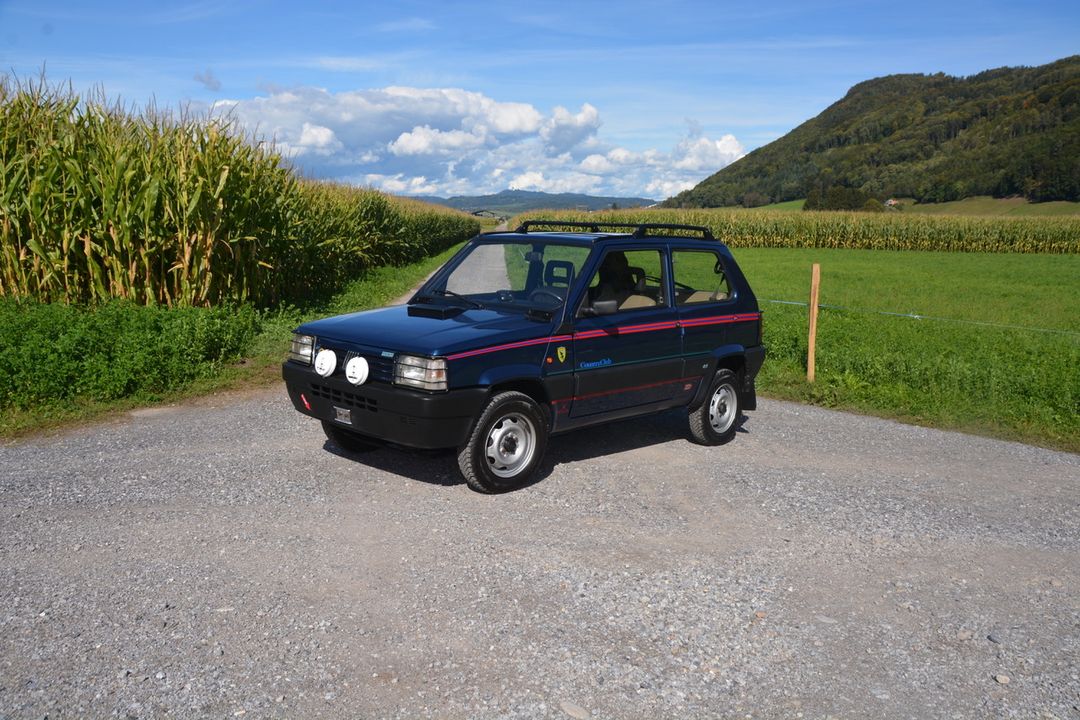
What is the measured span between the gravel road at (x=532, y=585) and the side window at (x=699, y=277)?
142 centimetres

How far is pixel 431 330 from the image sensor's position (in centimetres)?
612

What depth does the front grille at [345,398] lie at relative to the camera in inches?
235

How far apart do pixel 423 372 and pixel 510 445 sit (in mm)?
956

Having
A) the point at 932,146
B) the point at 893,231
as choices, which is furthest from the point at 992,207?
the point at 893,231

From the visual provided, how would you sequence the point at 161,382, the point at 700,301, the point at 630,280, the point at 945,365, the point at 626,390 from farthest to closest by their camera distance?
the point at 945,365 → the point at 161,382 → the point at 700,301 → the point at 630,280 → the point at 626,390

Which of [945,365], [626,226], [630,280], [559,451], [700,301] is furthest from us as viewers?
[945,365]

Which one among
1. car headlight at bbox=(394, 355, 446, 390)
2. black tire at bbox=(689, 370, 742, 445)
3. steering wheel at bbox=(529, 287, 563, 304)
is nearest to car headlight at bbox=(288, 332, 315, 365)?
car headlight at bbox=(394, 355, 446, 390)

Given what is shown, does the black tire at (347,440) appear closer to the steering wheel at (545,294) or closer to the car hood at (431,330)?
the car hood at (431,330)

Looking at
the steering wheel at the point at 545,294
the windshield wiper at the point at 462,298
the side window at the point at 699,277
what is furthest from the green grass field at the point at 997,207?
the steering wheel at the point at 545,294

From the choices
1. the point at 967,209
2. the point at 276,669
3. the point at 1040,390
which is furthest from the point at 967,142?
the point at 276,669

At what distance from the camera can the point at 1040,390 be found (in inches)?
379

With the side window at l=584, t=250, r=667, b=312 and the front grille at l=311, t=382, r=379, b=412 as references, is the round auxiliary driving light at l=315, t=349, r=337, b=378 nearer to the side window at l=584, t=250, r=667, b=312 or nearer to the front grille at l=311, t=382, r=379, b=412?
Result: the front grille at l=311, t=382, r=379, b=412

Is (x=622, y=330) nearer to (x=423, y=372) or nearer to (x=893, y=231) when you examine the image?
(x=423, y=372)

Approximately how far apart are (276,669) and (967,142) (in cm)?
14817
